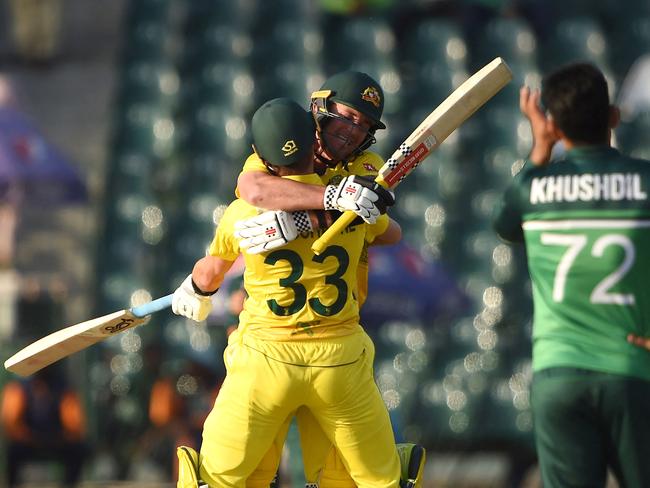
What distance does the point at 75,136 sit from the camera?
42.0 feet

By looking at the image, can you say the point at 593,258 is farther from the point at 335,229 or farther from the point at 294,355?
the point at 294,355

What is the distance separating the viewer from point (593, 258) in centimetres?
395

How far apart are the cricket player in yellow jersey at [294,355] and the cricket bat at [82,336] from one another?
2.12 feet

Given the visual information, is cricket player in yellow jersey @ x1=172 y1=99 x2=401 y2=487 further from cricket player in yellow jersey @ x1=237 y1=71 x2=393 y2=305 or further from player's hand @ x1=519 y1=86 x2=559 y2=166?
A: player's hand @ x1=519 y1=86 x2=559 y2=166

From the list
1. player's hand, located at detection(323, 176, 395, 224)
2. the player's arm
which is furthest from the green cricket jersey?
the player's arm

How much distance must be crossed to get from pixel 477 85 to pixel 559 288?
3.62ft

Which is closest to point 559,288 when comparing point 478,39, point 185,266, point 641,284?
point 641,284

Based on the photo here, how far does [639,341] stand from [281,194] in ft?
4.06

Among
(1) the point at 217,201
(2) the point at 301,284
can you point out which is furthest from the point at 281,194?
(1) the point at 217,201

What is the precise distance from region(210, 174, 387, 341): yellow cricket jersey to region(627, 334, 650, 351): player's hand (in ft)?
3.50

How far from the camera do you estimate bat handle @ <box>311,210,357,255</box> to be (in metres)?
4.44

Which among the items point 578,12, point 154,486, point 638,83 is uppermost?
point 578,12

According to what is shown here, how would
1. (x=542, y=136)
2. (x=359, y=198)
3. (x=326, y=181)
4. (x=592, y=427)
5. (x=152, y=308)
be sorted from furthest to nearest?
(x=152, y=308) < (x=326, y=181) < (x=359, y=198) < (x=542, y=136) < (x=592, y=427)

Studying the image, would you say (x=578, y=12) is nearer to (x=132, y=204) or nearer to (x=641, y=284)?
(x=132, y=204)
